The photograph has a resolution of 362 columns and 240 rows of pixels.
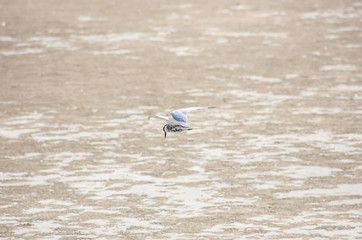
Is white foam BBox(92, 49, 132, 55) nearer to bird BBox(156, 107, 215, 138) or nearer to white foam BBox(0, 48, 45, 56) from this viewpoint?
white foam BBox(0, 48, 45, 56)

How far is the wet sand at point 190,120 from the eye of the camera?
376 inches

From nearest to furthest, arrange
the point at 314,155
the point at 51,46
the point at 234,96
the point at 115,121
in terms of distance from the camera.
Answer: the point at 314,155 < the point at 115,121 < the point at 234,96 < the point at 51,46

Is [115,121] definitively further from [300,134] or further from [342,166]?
[342,166]

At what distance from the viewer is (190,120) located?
13.8 meters

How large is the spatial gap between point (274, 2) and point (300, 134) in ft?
38.1

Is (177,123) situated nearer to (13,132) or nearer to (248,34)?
(13,132)

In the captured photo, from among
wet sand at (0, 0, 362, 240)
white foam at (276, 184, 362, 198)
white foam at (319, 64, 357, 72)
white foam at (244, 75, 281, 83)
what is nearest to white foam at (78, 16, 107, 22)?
wet sand at (0, 0, 362, 240)

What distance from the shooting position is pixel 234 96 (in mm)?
14930

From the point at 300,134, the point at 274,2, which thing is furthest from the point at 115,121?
the point at 274,2

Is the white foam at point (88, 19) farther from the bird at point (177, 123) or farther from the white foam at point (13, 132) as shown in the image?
the bird at point (177, 123)

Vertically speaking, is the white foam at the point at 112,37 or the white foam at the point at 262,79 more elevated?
the white foam at the point at 112,37

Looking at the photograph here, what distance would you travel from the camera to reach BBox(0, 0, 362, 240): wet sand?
31.3 ft

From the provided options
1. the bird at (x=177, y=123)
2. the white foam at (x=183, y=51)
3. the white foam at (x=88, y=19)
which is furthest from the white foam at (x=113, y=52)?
the bird at (x=177, y=123)

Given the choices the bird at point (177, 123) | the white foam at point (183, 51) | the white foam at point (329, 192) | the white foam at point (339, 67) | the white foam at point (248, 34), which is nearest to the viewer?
the bird at point (177, 123)
